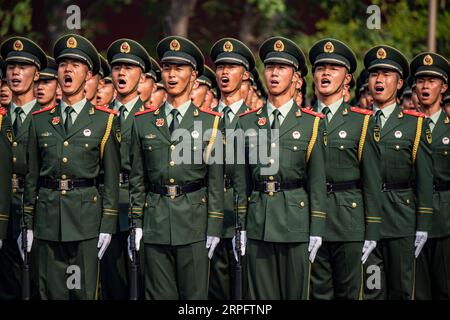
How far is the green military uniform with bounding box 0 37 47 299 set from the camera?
459 inches

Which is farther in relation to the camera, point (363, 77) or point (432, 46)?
point (432, 46)

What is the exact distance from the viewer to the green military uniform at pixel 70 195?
34.7 feet

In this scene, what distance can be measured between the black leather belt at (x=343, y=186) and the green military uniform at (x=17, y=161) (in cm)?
287

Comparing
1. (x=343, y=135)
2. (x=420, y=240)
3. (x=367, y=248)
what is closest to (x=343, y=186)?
(x=343, y=135)

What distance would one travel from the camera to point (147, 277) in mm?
10414

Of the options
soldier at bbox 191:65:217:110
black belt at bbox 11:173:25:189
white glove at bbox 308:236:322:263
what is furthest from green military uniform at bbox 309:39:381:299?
black belt at bbox 11:173:25:189

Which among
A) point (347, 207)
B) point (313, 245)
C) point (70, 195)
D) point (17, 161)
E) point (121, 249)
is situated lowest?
point (121, 249)

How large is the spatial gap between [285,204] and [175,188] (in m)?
0.95

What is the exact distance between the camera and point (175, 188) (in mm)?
10430

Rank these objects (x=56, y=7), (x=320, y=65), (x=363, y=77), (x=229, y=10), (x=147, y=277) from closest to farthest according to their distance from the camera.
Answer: (x=147, y=277)
(x=320, y=65)
(x=363, y=77)
(x=56, y=7)
(x=229, y=10)

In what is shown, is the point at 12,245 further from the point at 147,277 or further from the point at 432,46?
the point at 432,46

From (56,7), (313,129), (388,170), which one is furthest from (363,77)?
(56,7)

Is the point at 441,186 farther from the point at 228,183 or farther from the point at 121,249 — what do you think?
the point at 121,249

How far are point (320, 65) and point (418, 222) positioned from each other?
70.3 inches
